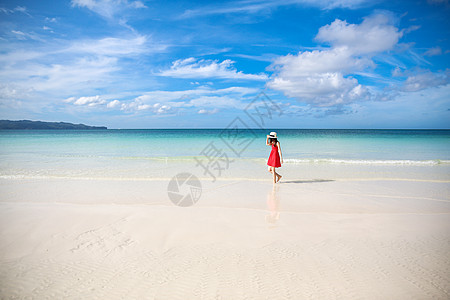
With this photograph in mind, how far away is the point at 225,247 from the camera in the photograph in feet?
14.1

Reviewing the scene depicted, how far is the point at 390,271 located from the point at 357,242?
905 millimetres

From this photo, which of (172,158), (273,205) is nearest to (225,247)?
(273,205)

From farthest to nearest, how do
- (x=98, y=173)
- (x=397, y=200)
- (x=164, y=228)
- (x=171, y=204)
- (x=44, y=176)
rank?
1. (x=98, y=173)
2. (x=44, y=176)
3. (x=397, y=200)
4. (x=171, y=204)
5. (x=164, y=228)

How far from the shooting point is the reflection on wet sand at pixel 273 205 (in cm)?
580

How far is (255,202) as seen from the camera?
734 centimetres

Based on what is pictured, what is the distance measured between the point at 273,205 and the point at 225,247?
307cm

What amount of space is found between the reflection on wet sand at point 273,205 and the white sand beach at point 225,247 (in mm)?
32

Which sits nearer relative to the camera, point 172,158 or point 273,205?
point 273,205

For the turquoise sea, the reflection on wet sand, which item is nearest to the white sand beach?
the reflection on wet sand

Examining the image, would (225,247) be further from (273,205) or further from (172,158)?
(172,158)

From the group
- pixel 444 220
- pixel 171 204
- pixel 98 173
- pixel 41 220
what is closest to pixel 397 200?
pixel 444 220

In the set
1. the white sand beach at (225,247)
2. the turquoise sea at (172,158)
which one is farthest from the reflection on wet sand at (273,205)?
the turquoise sea at (172,158)

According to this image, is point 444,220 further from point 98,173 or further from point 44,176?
point 44,176

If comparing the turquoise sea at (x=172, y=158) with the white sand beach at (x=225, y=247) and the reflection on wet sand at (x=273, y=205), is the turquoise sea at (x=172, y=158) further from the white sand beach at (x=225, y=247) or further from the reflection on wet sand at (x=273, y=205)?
the white sand beach at (x=225, y=247)
